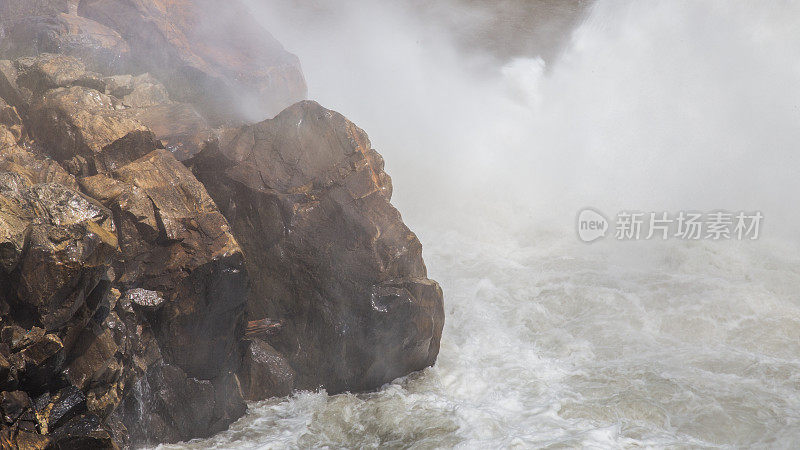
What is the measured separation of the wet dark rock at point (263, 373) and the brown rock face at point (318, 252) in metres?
0.13

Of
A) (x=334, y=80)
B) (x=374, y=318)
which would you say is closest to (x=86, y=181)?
(x=374, y=318)

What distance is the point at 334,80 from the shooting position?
17.6 meters

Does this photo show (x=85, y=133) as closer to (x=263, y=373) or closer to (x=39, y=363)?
(x=39, y=363)

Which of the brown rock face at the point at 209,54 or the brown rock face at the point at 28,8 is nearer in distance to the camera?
the brown rock face at the point at 28,8

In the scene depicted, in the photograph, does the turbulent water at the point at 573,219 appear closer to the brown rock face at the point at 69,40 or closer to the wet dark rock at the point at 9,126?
the wet dark rock at the point at 9,126

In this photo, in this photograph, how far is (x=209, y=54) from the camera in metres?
11.2

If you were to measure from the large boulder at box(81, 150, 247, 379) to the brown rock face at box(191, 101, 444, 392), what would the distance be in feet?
2.08

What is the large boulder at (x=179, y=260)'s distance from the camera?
21.7ft

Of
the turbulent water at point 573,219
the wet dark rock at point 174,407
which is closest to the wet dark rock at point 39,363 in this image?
the wet dark rock at point 174,407

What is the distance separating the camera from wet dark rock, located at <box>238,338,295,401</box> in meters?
7.54

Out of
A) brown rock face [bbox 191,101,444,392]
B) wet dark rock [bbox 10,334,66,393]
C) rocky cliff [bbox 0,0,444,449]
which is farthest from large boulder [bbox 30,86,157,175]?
wet dark rock [bbox 10,334,66,393]

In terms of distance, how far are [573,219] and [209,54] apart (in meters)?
8.69
